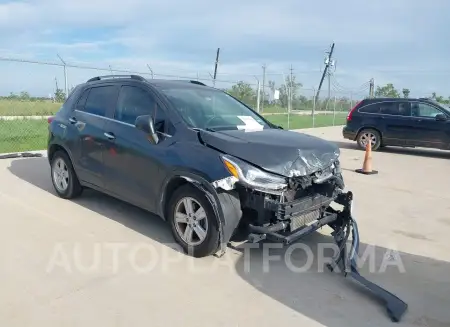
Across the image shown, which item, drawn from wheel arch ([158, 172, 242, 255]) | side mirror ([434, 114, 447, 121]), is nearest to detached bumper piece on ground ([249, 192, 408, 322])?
wheel arch ([158, 172, 242, 255])

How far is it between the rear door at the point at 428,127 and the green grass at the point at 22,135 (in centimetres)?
1083

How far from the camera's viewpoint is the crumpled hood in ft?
12.9

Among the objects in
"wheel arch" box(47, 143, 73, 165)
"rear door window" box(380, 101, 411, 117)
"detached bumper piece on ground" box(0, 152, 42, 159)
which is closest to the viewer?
"wheel arch" box(47, 143, 73, 165)

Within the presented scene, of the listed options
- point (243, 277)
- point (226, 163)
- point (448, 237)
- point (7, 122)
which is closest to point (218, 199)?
point (226, 163)

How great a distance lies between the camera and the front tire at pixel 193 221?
→ 4.01m

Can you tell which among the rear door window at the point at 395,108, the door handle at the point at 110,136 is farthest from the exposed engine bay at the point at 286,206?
the rear door window at the point at 395,108

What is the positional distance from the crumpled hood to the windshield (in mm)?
305

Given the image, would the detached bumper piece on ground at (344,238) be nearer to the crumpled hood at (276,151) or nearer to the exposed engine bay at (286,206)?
the exposed engine bay at (286,206)

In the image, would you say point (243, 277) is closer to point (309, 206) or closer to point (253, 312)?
point (253, 312)

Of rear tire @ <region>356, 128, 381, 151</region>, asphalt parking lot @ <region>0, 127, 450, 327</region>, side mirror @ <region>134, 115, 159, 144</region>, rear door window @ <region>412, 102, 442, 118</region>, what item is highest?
rear door window @ <region>412, 102, 442, 118</region>

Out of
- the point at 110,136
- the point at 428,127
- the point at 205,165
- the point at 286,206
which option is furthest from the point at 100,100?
the point at 428,127

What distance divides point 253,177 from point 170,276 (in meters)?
1.18

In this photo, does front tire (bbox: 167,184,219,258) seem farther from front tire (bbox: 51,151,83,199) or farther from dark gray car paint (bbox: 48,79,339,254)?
front tire (bbox: 51,151,83,199)

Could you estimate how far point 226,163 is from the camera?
3912 millimetres
